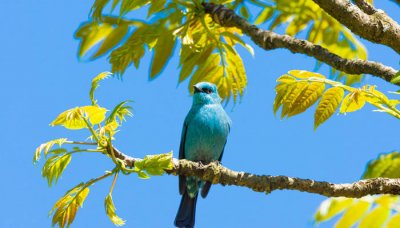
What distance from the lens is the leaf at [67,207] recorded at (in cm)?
430

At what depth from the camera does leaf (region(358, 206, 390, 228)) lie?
442 centimetres

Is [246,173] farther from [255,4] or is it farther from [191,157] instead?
[191,157]

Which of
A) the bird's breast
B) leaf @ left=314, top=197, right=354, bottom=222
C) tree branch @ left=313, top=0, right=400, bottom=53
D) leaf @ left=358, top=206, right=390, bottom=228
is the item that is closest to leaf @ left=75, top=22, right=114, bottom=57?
tree branch @ left=313, top=0, right=400, bottom=53

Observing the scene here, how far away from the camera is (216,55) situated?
5.39m

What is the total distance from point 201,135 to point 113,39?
2571mm

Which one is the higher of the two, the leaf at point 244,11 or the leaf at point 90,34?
the leaf at point 244,11

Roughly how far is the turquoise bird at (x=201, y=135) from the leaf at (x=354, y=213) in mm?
2605

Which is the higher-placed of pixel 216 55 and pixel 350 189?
pixel 216 55

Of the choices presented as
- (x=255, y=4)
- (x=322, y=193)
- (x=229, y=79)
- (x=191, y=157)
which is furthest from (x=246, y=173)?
(x=191, y=157)

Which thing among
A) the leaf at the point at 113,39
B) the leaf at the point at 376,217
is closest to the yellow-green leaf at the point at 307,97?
the leaf at the point at 376,217

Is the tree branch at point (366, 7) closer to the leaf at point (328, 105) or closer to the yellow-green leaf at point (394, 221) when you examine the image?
the leaf at point (328, 105)

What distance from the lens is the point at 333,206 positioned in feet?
15.0

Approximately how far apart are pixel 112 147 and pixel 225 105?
1.56 m

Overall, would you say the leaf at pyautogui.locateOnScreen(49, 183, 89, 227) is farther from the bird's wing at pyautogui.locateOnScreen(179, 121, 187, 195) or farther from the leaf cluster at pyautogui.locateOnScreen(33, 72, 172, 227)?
the bird's wing at pyautogui.locateOnScreen(179, 121, 187, 195)
